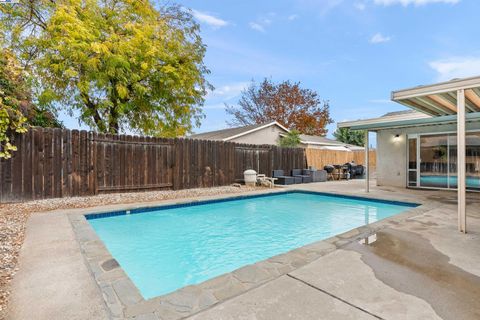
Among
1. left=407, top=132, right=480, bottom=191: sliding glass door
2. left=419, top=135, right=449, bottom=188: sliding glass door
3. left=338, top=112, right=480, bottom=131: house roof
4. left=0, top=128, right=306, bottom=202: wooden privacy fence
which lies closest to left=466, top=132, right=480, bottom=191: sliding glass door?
left=407, top=132, right=480, bottom=191: sliding glass door

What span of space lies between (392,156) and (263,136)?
9.68 metres

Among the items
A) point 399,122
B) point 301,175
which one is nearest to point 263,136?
point 301,175

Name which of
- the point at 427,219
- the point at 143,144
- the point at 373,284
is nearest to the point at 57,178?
the point at 143,144

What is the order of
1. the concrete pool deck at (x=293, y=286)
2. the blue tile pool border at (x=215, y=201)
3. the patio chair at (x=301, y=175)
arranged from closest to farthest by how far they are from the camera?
the concrete pool deck at (x=293, y=286)
the blue tile pool border at (x=215, y=201)
the patio chair at (x=301, y=175)

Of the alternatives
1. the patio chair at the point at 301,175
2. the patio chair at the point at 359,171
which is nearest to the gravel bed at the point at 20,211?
the patio chair at the point at 301,175

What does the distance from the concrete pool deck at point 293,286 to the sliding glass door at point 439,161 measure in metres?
6.87

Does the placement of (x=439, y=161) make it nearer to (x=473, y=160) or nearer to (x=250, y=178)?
(x=473, y=160)

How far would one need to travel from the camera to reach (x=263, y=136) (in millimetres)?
18781

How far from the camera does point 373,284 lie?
7.91 feet

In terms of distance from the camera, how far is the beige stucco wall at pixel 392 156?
10.0 m

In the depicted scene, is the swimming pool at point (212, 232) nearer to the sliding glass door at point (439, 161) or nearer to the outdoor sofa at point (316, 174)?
the sliding glass door at point (439, 161)

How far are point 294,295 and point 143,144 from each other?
25.1 ft

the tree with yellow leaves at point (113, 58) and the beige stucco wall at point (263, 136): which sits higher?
the tree with yellow leaves at point (113, 58)

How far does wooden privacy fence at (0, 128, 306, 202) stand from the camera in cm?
665
